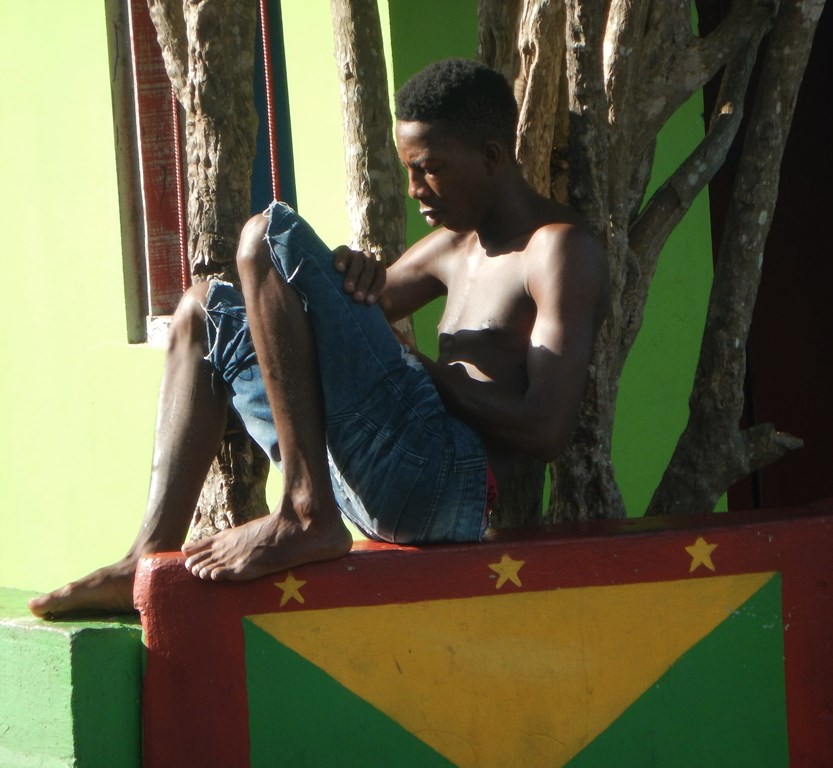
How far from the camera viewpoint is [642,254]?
369 cm

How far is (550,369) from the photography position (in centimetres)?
283

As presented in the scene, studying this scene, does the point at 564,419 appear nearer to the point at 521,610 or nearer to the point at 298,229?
the point at 521,610

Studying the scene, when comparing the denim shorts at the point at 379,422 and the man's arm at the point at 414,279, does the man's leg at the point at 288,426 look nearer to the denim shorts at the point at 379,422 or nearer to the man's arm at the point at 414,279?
the denim shorts at the point at 379,422

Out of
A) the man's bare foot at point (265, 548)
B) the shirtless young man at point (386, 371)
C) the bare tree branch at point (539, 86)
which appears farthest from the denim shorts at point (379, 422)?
the bare tree branch at point (539, 86)

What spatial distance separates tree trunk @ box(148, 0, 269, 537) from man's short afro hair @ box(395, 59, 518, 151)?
450 millimetres

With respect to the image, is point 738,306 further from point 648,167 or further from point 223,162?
point 223,162


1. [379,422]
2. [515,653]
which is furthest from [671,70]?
[515,653]

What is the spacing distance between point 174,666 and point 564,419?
90 cm

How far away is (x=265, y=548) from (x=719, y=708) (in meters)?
0.97

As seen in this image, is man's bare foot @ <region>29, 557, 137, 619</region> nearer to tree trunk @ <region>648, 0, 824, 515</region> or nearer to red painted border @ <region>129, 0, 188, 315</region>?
tree trunk @ <region>648, 0, 824, 515</region>

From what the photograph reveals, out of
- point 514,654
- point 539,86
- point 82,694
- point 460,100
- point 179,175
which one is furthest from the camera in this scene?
point 179,175

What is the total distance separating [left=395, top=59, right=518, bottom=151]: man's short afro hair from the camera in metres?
3.08

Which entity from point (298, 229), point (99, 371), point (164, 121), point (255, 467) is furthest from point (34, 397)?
point (298, 229)

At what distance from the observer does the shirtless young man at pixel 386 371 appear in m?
2.73
